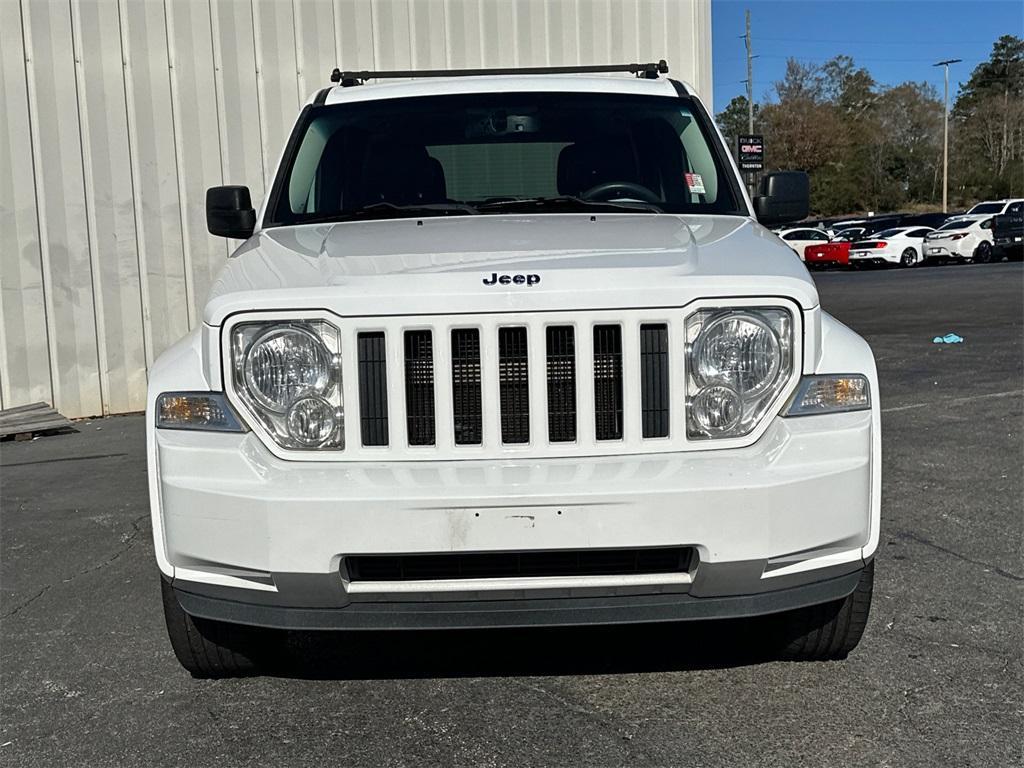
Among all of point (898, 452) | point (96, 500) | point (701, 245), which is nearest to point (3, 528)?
point (96, 500)

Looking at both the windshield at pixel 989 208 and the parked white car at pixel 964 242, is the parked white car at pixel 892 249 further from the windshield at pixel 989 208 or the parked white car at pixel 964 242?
the windshield at pixel 989 208

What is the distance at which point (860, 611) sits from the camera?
11.9 ft

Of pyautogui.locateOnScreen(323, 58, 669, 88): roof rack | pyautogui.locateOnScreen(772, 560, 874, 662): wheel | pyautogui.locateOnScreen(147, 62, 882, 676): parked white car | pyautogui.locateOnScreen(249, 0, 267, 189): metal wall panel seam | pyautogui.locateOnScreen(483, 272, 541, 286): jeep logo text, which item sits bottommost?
pyautogui.locateOnScreen(772, 560, 874, 662): wheel

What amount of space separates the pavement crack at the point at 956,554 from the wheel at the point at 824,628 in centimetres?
132

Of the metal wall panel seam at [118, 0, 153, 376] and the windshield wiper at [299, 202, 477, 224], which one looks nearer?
the windshield wiper at [299, 202, 477, 224]

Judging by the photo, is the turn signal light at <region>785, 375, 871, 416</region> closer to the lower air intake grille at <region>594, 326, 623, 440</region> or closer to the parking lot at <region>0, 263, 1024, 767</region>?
the lower air intake grille at <region>594, 326, 623, 440</region>

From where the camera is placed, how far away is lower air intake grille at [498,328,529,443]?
3.16m

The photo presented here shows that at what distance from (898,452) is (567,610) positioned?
15.8 feet

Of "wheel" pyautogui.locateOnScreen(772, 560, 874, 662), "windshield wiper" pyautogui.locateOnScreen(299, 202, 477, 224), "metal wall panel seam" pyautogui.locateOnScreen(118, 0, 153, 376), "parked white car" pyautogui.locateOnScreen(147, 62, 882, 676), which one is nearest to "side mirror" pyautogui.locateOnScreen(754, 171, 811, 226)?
"windshield wiper" pyautogui.locateOnScreen(299, 202, 477, 224)

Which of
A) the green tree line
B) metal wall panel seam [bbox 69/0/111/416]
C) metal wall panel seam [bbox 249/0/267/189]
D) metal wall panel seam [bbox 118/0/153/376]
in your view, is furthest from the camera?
the green tree line

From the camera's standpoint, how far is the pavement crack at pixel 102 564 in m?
4.75

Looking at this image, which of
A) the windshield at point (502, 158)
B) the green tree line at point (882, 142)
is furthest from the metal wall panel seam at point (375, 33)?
the green tree line at point (882, 142)

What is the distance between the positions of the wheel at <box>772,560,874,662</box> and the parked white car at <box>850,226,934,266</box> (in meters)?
34.4

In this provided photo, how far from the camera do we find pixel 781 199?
15.7 feet
